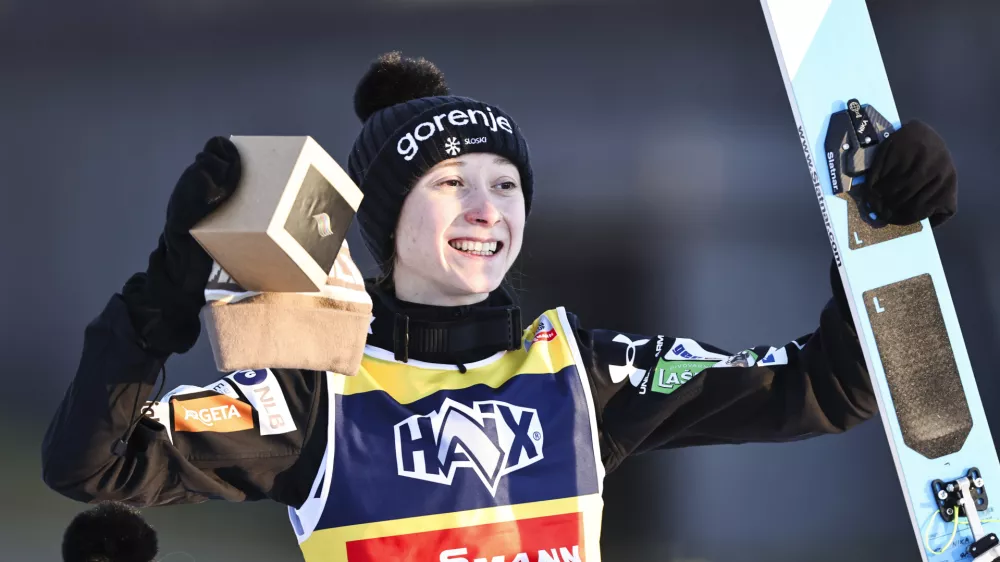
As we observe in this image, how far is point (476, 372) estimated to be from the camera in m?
1.84

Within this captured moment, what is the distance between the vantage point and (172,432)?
1593 mm

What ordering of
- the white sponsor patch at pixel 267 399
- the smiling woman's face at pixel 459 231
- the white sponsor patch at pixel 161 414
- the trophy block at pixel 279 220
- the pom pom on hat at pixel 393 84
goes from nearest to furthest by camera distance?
the trophy block at pixel 279 220
the white sponsor patch at pixel 161 414
the white sponsor patch at pixel 267 399
the smiling woman's face at pixel 459 231
the pom pom on hat at pixel 393 84

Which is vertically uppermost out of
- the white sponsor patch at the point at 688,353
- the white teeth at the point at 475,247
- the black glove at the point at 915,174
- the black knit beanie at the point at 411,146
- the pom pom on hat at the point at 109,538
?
the black knit beanie at the point at 411,146

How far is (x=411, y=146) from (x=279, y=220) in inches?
22.0

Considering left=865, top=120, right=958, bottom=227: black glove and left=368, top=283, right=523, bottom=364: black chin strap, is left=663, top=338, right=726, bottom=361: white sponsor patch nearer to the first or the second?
left=368, top=283, right=523, bottom=364: black chin strap

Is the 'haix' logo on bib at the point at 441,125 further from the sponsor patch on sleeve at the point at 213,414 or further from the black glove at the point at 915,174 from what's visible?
the black glove at the point at 915,174

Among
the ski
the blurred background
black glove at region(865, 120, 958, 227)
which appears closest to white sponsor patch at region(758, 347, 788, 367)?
the ski

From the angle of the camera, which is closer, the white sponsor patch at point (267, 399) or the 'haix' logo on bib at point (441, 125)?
the white sponsor patch at point (267, 399)

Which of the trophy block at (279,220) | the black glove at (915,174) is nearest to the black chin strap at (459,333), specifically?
the trophy block at (279,220)

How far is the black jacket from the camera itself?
1568 millimetres

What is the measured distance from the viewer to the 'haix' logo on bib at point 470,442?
1.74m

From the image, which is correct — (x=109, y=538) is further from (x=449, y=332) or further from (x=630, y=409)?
(x=630, y=409)

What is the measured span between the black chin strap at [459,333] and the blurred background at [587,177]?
144 cm

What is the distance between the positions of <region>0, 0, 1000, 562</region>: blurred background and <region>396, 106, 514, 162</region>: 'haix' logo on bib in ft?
4.59
